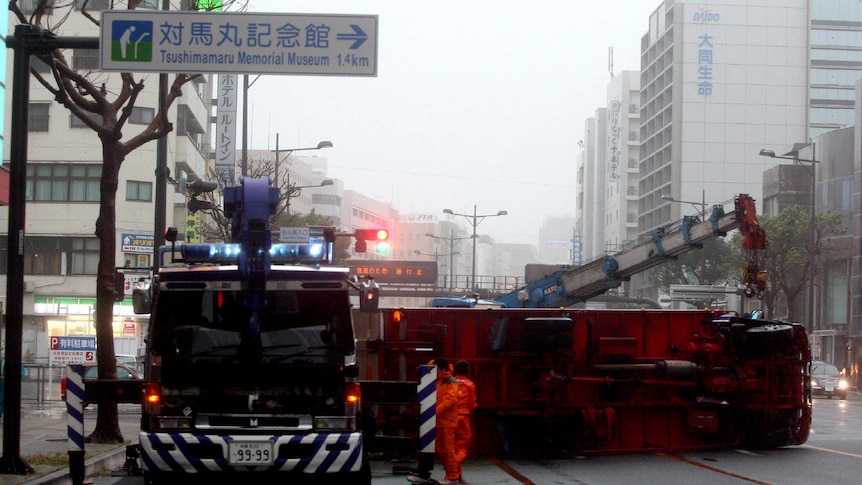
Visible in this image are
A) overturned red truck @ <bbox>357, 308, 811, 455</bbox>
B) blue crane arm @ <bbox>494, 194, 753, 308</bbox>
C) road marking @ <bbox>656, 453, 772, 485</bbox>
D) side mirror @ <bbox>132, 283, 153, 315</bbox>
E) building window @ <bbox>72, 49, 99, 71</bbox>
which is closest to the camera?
side mirror @ <bbox>132, 283, 153, 315</bbox>

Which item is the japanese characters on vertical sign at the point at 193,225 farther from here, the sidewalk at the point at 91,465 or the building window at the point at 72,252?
the sidewalk at the point at 91,465

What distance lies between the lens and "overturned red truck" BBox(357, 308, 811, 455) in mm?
15891

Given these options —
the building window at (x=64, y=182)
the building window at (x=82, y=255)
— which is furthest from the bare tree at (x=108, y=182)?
the building window at (x=82, y=255)

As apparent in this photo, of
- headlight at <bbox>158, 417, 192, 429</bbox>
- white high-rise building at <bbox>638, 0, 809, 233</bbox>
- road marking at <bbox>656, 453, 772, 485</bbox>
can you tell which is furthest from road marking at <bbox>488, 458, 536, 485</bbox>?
white high-rise building at <bbox>638, 0, 809, 233</bbox>

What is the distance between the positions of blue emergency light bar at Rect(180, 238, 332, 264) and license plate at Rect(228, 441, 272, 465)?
197 centimetres

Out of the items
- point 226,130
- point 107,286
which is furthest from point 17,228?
point 226,130

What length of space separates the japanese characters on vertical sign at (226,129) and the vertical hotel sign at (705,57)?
213 ft

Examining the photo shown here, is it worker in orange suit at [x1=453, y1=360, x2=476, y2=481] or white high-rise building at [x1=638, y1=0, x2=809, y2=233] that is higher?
white high-rise building at [x1=638, y1=0, x2=809, y2=233]

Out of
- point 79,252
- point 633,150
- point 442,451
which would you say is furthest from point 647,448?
point 633,150

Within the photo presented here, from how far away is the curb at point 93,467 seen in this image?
12.6 meters

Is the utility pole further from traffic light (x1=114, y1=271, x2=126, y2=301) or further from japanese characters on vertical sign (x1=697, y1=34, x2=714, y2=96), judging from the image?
japanese characters on vertical sign (x1=697, y1=34, x2=714, y2=96)

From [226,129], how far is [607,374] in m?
30.2

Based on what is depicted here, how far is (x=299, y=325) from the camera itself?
10.4 meters

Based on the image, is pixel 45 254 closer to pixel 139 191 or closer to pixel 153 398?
pixel 139 191
